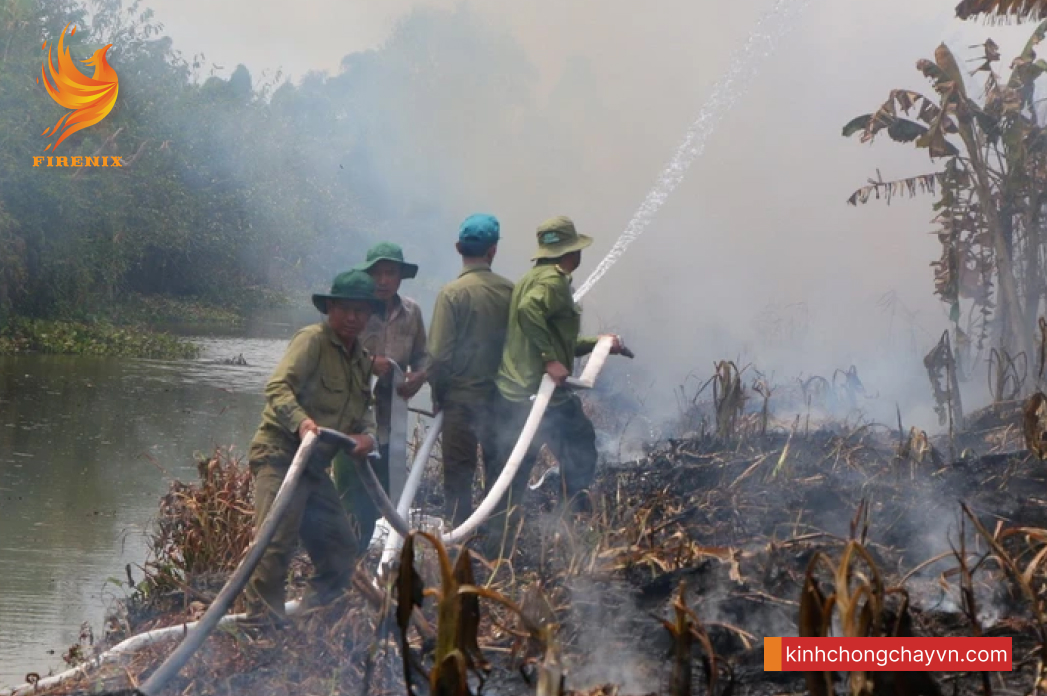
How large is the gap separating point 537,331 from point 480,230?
0.66 m

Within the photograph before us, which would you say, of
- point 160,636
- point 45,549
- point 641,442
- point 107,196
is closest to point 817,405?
point 641,442

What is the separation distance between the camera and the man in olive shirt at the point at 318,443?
534cm

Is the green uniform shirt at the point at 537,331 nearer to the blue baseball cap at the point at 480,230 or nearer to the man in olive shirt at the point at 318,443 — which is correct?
the blue baseball cap at the point at 480,230

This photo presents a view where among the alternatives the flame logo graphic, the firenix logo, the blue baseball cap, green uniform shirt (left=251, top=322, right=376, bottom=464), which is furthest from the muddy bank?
the flame logo graphic

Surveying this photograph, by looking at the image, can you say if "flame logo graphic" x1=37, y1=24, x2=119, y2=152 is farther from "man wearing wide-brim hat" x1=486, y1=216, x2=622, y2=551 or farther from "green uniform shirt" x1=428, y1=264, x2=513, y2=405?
"man wearing wide-brim hat" x1=486, y1=216, x2=622, y2=551

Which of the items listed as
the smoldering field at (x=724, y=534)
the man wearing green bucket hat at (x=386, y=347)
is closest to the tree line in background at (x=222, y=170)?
the smoldering field at (x=724, y=534)

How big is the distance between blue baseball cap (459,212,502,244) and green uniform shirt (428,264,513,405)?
0.60 ft

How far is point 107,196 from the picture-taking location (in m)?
22.3

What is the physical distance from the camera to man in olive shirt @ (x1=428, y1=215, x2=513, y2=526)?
22.6 feet

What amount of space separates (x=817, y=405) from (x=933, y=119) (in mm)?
3150

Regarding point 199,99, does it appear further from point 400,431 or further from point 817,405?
point 400,431

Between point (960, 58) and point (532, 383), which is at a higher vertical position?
point (960, 58)

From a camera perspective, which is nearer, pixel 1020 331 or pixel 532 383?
pixel 532 383

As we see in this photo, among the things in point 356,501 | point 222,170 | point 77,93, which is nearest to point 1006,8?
point 356,501
